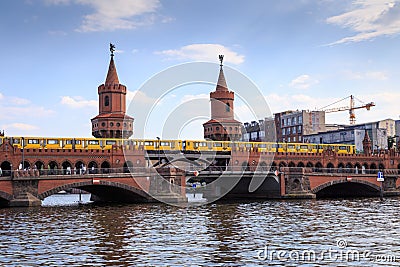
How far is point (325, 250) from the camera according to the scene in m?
34.3

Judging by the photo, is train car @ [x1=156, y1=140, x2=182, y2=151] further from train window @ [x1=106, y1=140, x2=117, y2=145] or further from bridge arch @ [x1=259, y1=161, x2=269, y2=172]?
bridge arch @ [x1=259, y1=161, x2=269, y2=172]

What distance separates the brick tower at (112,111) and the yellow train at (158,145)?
1076cm

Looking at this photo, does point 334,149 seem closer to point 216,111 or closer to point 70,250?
point 216,111

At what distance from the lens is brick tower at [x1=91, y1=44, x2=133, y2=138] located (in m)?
101

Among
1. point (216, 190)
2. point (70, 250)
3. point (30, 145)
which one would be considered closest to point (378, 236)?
point (70, 250)

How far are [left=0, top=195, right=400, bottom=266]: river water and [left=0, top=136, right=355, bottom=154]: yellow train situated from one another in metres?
24.9

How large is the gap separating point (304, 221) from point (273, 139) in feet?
469

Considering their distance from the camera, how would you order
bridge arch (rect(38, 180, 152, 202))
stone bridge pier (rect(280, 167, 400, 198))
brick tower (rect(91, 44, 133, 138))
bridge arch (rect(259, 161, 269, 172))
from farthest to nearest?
1. brick tower (rect(91, 44, 133, 138))
2. bridge arch (rect(259, 161, 269, 172))
3. stone bridge pier (rect(280, 167, 400, 198))
4. bridge arch (rect(38, 180, 152, 202))

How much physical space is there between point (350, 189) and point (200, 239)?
66.6 meters

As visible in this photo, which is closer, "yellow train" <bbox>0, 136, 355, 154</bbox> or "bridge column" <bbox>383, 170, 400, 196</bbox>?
"yellow train" <bbox>0, 136, 355, 154</bbox>

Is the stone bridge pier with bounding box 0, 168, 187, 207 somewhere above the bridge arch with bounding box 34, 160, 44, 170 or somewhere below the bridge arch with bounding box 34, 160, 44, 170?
below

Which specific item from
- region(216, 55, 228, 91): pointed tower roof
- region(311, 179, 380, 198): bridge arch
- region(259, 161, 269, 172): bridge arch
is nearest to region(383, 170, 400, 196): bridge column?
region(311, 179, 380, 198): bridge arch

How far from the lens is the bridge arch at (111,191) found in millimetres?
69875

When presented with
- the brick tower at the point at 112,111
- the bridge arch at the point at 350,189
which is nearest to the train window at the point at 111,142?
the brick tower at the point at 112,111
